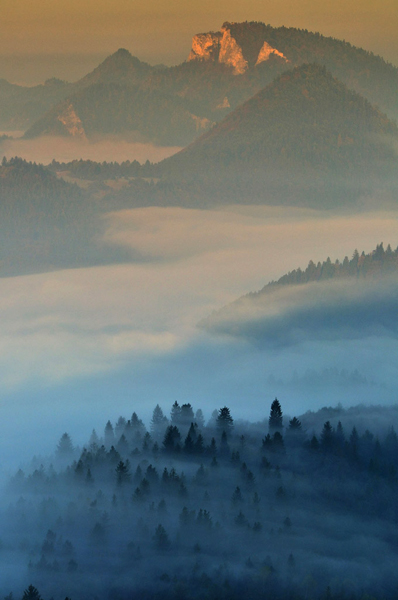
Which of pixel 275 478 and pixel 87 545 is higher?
pixel 275 478

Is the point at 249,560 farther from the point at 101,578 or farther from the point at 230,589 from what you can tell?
the point at 101,578

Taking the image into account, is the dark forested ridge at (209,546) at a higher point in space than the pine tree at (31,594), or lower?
higher

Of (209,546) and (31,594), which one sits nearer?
(31,594)

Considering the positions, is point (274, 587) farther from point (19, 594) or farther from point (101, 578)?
point (19, 594)

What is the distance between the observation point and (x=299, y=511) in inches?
7825

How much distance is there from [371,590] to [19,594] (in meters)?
71.0

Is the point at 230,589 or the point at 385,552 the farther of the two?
the point at 385,552

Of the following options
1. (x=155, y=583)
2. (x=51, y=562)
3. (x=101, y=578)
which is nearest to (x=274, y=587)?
(x=155, y=583)

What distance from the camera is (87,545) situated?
193 m

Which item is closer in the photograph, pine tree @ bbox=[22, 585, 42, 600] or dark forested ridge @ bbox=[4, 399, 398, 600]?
pine tree @ bbox=[22, 585, 42, 600]

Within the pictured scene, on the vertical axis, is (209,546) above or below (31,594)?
above

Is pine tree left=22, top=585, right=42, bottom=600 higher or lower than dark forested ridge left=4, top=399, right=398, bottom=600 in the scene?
lower

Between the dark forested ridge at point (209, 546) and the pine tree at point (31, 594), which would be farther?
the dark forested ridge at point (209, 546)

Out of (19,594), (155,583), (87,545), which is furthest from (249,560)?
(19,594)
